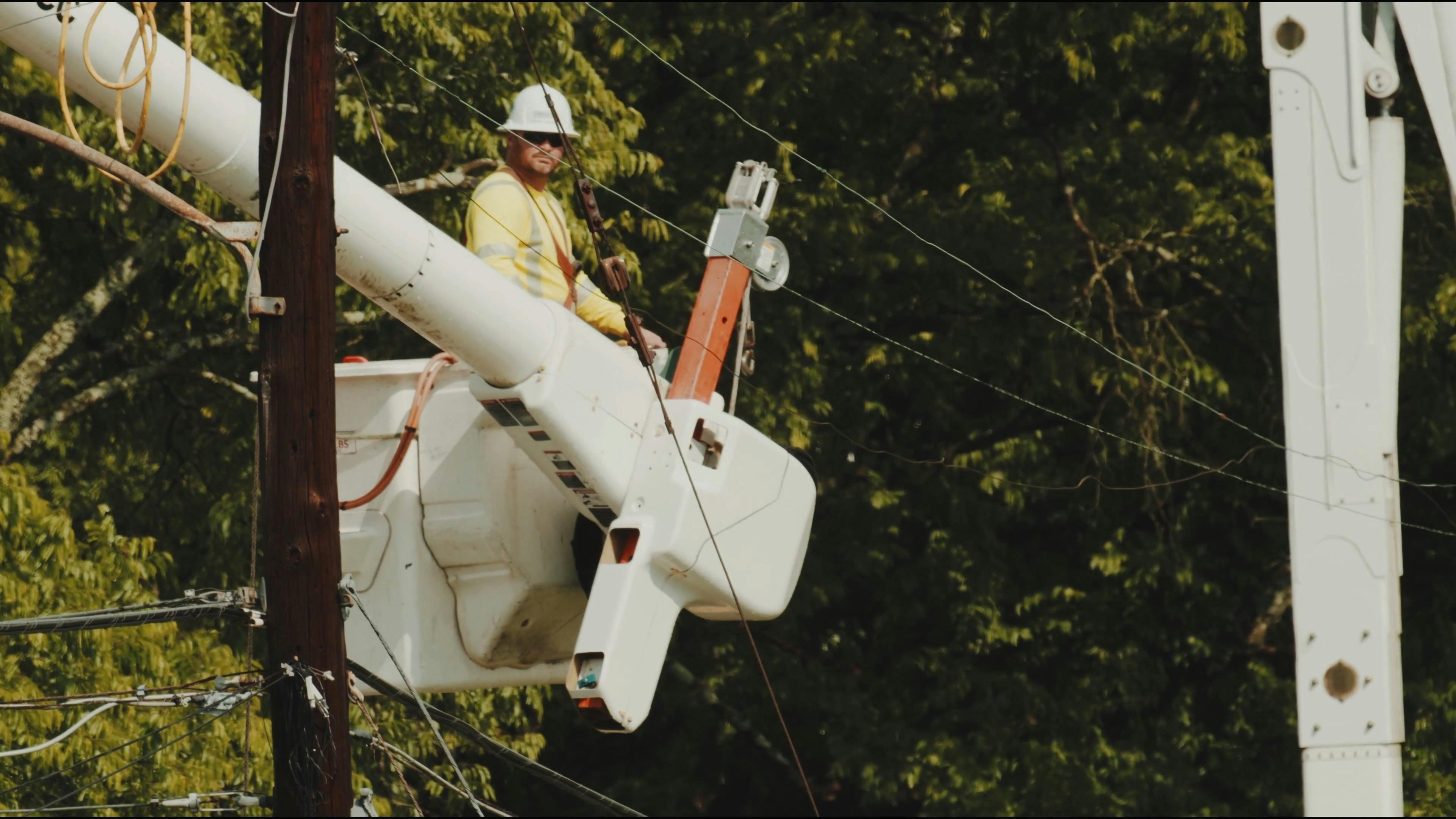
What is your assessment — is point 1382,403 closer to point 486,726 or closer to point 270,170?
point 270,170

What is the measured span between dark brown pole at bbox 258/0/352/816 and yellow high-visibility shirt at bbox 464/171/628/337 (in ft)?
5.51

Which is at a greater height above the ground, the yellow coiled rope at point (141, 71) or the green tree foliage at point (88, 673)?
the yellow coiled rope at point (141, 71)

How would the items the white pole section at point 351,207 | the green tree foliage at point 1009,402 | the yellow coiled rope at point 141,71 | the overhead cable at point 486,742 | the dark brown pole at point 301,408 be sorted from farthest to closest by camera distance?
the green tree foliage at point 1009,402 → the overhead cable at point 486,742 → the white pole section at point 351,207 → the yellow coiled rope at point 141,71 → the dark brown pole at point 301,408

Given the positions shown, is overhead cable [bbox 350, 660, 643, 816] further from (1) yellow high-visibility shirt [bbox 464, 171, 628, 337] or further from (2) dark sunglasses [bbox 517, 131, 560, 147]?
(2) dark sunglasses [bbox 517, 131, 560, 147]

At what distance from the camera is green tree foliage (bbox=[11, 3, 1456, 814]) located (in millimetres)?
16078

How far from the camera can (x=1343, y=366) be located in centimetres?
647

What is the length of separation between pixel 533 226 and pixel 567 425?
887 mm

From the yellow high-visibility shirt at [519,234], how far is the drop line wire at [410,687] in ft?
4.12

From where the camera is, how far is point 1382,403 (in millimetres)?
6422

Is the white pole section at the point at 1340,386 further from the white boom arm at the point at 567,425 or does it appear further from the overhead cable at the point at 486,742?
the overhead cable at the point at 486,742

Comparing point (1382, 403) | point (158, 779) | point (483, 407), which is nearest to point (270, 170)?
point (483, 407)

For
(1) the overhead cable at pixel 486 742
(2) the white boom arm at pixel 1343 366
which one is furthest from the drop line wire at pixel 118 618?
(2) the white boom arm at pixel 1343 366

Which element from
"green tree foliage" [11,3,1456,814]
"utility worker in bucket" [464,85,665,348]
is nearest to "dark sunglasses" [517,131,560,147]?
"utility worker in bucket" [464,85,665,348]

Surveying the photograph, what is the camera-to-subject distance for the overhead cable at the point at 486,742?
799 cm
